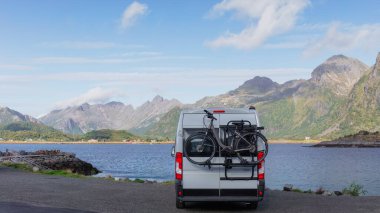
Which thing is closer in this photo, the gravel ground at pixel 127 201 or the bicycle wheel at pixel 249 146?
the bicycle wheel at pixel 249 146

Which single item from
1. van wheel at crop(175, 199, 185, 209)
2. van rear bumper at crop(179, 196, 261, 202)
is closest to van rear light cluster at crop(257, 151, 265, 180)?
van rear bumper at crop(179, 196, 261, 202)

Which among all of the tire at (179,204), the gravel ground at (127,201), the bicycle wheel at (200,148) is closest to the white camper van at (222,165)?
the bicycle wheel at (200,148)

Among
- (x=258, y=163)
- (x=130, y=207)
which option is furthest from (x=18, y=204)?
(x=258, y=163)

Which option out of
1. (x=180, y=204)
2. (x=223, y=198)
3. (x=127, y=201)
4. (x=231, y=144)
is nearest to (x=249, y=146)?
(x=231, y=144)

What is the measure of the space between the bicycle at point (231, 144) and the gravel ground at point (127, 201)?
220 centimetres

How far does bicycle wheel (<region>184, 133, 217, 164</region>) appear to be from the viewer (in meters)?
17.3

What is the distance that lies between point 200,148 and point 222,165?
90 centimetres

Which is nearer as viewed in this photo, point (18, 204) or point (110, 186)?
point (18, 204)

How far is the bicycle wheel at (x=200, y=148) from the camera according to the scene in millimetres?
17328

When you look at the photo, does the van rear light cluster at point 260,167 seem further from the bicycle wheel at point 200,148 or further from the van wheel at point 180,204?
the van wheel at point 180,204

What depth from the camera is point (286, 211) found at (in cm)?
1820

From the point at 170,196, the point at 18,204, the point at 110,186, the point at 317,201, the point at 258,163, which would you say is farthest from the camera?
the point at 110,186

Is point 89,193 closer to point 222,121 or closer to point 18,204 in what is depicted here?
point 18,204

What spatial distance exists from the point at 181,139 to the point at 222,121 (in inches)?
59.2
